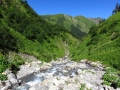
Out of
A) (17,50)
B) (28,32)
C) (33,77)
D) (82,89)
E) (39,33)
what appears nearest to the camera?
(82,89)

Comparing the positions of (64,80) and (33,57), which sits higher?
(33,57)

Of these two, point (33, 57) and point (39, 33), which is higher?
point (39, 33)

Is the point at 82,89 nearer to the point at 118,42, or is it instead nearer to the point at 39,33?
the point at 118,42

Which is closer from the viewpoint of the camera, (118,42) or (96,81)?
(96,81)

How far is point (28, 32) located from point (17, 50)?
28066mm

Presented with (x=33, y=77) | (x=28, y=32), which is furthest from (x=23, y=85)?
(x=28, y=32)

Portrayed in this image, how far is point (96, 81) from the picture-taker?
37.7m

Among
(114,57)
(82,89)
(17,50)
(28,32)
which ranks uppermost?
(28,32)

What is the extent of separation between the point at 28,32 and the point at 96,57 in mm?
39430

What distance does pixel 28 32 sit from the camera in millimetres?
89000

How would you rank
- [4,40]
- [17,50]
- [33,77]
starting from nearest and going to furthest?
[33,77]
[4,40]
[17,50]

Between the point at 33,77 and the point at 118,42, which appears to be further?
the point at 118,42

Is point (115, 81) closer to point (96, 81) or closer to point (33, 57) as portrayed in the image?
point (96, 81)

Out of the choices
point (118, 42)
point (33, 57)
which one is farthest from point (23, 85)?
point (118, 42)
